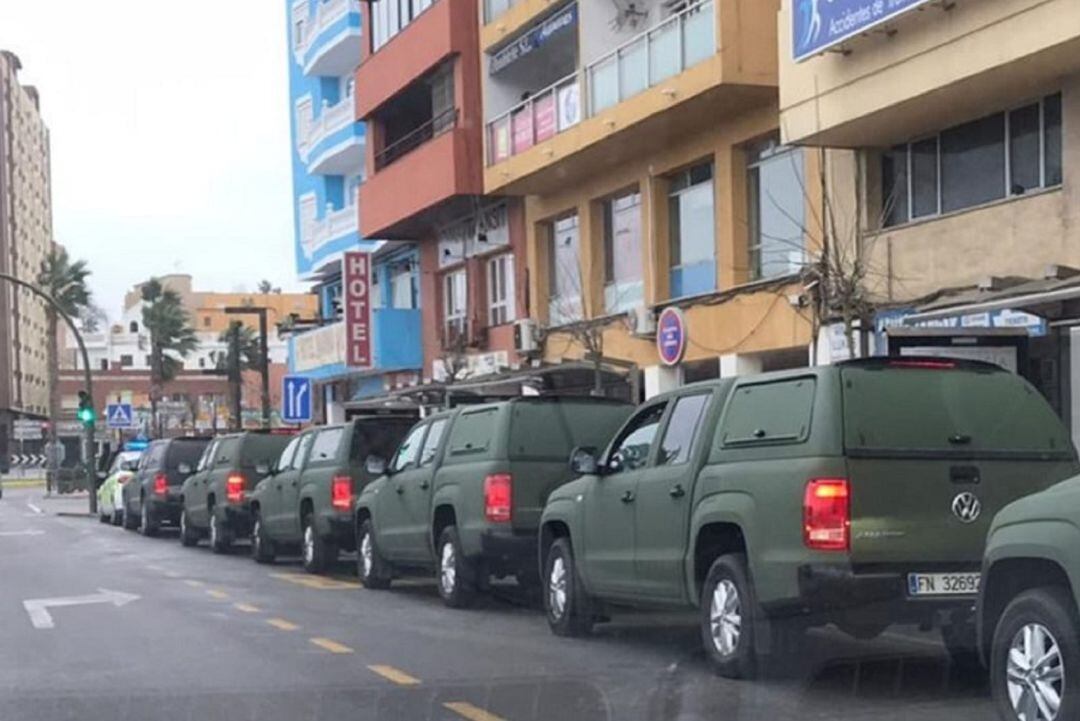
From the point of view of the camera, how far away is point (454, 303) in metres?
33.9

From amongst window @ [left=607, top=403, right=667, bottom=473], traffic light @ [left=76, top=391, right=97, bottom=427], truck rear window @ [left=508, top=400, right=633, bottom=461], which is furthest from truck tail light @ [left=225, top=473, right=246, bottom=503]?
traffic light @ [left=76, top=391, right=97, bottom=427]

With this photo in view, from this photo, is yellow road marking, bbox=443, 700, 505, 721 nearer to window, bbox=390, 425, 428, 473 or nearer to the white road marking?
the white road marking

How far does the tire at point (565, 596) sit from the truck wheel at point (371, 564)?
169 inches

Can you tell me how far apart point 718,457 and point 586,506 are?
2052mm

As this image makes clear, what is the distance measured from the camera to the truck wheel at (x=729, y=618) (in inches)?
385

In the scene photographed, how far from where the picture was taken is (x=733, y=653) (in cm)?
996

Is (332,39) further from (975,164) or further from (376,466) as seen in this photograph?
(376,466)

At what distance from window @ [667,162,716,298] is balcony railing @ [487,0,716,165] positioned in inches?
66.0

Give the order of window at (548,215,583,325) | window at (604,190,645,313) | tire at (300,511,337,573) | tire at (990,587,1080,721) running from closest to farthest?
tire at (990,587,1080,721) < tire at (300,511,337,573) < window at (604,190,645,313) < window at (548,215,583,325)

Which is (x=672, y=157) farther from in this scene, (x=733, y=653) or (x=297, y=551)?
(x=733, y=653)

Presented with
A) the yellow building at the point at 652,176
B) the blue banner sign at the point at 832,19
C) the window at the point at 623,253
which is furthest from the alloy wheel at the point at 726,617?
the window at the point at 623,253

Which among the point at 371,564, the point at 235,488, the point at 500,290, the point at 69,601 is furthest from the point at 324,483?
the point at 500,290

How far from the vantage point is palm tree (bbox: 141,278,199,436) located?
79812 millimetres

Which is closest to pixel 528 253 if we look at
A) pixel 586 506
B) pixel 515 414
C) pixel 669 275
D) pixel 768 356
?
pixel 669 275
